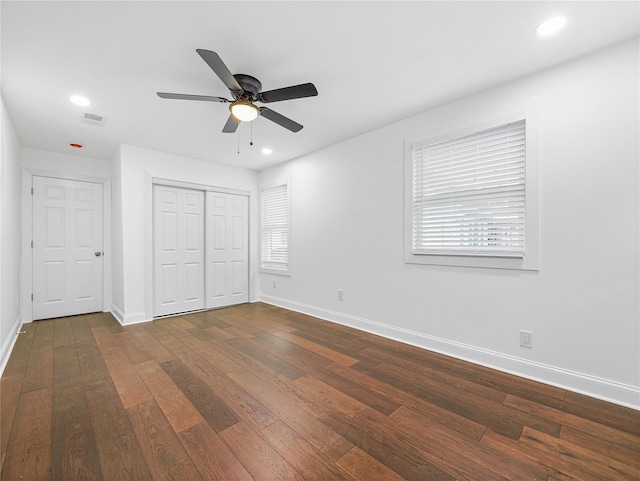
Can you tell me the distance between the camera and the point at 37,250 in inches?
159

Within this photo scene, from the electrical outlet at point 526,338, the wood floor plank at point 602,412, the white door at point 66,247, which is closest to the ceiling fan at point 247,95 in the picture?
the electrical outlet at point 526,338

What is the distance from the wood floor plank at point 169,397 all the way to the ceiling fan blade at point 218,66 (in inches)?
88.0

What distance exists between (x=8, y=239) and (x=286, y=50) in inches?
135

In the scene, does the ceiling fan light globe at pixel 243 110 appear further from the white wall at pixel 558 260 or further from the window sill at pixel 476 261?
the window sill at pixel 476 261

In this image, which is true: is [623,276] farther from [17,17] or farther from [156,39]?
[17,17]

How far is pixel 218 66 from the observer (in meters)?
1.78

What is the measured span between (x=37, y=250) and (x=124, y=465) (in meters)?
4.19

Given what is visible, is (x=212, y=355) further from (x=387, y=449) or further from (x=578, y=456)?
(x=578, y=456)

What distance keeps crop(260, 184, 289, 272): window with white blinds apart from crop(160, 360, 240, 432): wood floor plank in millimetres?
2453

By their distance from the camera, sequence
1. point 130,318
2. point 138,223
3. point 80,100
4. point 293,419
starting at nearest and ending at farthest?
point 293,419 < point 80,100 < point 130,318 < point 138,223

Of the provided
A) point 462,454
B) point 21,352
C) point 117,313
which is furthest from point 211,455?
point 117,313

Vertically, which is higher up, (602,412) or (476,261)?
(476,261)

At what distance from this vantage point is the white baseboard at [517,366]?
6.35ft

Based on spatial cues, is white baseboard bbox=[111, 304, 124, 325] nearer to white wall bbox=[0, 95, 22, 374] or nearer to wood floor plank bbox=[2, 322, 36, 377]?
wood floor plank bbox=[2, 322, 36, 377]
